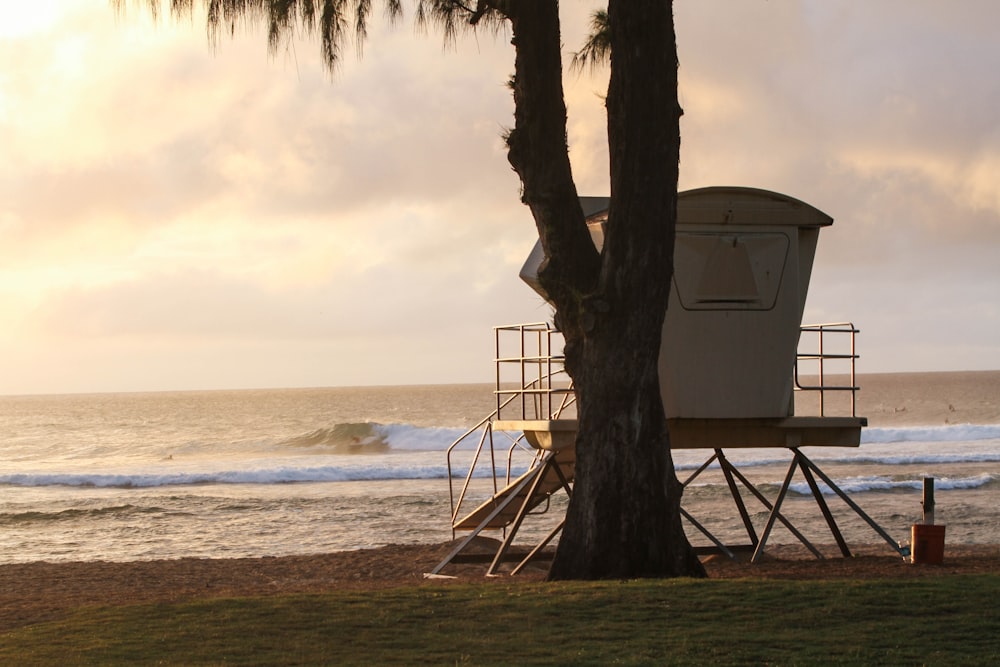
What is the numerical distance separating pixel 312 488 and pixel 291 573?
1991 centimetres

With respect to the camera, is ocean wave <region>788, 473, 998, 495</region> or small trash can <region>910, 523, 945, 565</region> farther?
ocean wave <region>788, 473, 998, 495</region>

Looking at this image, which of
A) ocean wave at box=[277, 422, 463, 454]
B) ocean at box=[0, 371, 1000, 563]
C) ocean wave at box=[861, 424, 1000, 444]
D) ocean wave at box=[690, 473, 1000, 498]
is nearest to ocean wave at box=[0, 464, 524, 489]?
ocean at box=[0, 371, 1000, 563]

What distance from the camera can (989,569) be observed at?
12.9 metres

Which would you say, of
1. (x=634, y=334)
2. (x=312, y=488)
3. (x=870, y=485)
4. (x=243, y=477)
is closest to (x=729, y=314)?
(x=634, y=334)

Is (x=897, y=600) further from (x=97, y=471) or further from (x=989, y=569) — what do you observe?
(x=97, y=471)

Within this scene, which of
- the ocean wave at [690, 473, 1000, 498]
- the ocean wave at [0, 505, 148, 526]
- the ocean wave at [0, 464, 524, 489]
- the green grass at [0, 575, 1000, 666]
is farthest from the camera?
the ocean wave at [0, 464, 524, 489]

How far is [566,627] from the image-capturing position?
29.0ft

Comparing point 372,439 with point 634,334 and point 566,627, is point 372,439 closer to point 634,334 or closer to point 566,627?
point 634,334

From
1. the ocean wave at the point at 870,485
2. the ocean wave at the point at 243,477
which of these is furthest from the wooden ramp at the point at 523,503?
the ocean wave at the point at 243,477

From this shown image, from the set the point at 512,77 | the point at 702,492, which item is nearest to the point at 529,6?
the point at 512,77

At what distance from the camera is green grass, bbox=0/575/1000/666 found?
7836 mm

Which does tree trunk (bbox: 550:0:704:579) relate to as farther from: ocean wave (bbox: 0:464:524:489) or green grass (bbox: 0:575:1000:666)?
ocean wave (bbox: 0:464:524:489)

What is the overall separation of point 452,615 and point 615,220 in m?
4.38

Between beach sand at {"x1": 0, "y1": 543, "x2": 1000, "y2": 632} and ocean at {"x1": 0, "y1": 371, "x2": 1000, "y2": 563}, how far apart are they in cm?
302
